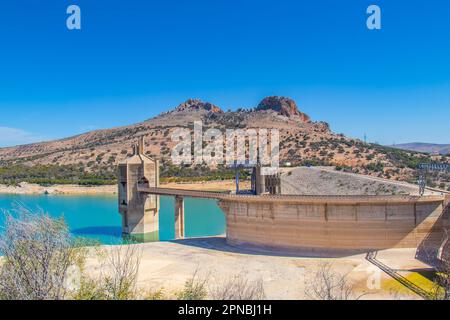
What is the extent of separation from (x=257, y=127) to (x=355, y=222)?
84004 mm

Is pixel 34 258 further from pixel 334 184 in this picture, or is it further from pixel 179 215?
pixel 334 184

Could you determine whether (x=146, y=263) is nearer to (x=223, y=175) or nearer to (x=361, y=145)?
(x=223, y=175)

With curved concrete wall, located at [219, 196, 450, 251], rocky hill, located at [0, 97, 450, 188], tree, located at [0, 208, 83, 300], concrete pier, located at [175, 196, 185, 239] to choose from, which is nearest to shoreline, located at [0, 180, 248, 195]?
rocky hill, located at [0, 97, 450, 188]

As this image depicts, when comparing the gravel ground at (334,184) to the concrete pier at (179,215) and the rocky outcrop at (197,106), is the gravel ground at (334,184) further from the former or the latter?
the rocky outcrop at (197,106)

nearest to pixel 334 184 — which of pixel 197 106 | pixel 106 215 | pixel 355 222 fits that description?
pixel 106 215

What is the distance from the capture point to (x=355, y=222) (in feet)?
81.9

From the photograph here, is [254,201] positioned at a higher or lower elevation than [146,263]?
higher

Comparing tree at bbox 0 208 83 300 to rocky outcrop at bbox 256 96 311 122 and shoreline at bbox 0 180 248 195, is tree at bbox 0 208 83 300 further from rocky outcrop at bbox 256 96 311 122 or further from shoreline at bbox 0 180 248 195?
rocky outcrop at bbox 256 96 311 122

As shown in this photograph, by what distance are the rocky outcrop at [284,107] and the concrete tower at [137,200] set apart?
331ft

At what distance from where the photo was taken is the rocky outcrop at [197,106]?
148125mm

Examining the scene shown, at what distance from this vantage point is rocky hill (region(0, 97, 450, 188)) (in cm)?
6881

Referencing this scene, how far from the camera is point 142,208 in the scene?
3788cm
